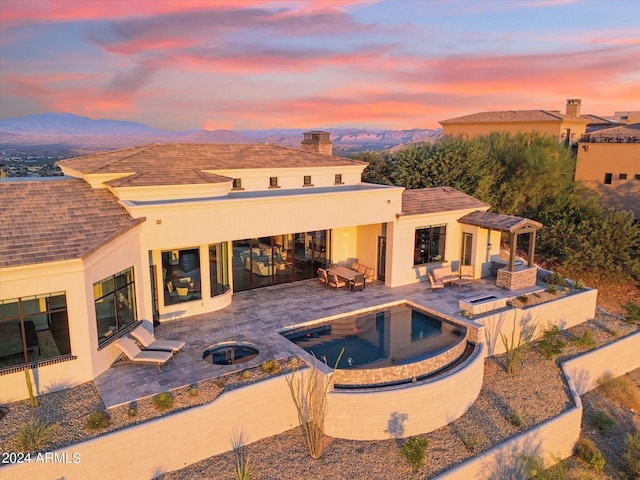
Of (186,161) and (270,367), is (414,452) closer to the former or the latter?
(270,367)

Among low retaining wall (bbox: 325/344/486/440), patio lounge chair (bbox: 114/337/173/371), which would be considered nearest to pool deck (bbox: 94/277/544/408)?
patio lounge chair (bbox: 114/337/173/371)

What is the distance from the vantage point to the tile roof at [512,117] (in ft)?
168

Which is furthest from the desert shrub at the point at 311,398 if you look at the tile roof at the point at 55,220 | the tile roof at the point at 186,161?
the tile roof at the point at 186,161

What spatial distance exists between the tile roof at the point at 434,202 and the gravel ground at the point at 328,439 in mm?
9503

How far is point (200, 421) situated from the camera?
11.0 m

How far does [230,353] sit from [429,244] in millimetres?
12281

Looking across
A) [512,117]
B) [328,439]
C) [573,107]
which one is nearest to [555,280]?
→ [328,439]

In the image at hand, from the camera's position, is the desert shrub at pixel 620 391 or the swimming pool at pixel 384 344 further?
the desert shrub at pixel 620 391

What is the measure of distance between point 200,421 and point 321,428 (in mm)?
3369

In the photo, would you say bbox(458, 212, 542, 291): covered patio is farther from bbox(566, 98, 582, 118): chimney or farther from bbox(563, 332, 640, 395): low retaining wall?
bbox(566, 98, 582, 118): chimney

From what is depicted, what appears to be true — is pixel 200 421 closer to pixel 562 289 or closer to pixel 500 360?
pixel 500 360

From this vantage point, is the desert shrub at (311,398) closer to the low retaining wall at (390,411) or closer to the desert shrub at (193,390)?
the low retaining wall at (390,411)

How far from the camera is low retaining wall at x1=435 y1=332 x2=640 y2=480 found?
39.9 ft

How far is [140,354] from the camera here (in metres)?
13.2
